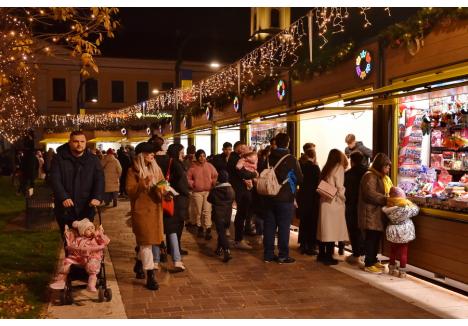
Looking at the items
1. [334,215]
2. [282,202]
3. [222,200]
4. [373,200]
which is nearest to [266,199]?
[282,202]

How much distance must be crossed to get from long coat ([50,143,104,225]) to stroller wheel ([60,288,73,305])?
0.84 m

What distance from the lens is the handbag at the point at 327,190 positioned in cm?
742

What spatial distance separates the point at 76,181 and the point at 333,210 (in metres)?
3.60

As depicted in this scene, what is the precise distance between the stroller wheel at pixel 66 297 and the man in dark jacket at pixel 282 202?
311 centimetres

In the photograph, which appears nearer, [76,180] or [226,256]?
[76,180]

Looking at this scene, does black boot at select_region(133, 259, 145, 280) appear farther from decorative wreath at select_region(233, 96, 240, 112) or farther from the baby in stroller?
decorative wreath at select_region(233, 96, 240, 112)

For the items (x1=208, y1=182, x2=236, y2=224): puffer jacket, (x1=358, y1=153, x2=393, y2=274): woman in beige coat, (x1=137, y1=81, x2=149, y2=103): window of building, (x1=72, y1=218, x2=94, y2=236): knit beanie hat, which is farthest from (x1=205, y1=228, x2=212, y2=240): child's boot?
(x1=137, y1=81, x2=149, y2=103): window of building

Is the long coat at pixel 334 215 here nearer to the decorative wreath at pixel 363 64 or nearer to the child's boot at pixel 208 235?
the decorative wreath at pixel 363 64

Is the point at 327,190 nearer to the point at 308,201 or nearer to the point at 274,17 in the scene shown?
the point at 308,201

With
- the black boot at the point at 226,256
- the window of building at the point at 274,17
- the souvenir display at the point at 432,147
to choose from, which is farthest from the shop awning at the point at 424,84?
the window of building at the point at 274,17

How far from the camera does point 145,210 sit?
6.26 metres

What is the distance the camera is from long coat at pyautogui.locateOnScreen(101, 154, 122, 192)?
14266 millimetres
